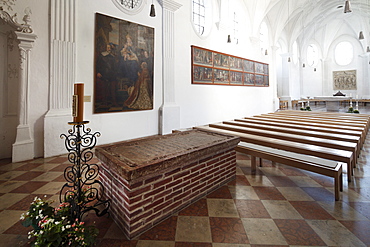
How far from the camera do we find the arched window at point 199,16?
27.8ft

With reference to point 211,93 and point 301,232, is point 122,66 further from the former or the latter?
point 301,232

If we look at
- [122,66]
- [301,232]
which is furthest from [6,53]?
[301,232]

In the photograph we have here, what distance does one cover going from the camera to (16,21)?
424 cm

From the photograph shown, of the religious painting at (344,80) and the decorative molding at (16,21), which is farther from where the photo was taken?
the religious painting at (344,80)

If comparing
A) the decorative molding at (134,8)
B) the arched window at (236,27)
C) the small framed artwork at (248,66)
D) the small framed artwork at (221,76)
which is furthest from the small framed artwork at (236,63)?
the decorative molding at (134,8)

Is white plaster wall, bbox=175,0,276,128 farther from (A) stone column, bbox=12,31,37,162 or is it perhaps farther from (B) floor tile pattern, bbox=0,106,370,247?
(B) floor tile pattern, bbox=0,106,370,247

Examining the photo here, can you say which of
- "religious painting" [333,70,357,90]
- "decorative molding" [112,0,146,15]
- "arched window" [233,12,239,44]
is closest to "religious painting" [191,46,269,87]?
"arched window" [233,12,239,44]

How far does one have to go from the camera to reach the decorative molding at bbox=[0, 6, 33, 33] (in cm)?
410

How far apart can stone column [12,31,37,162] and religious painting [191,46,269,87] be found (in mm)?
5386

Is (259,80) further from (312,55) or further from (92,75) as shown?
(312,55)

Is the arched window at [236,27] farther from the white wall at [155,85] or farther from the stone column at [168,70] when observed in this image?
the stone column at [168,70]

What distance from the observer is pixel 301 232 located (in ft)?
6.42

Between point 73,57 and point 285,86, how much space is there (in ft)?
56.5

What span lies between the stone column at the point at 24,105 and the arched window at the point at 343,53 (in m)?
26.5
